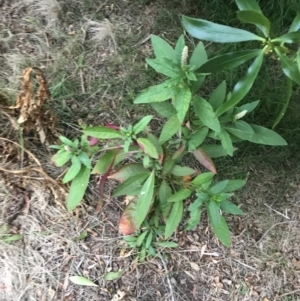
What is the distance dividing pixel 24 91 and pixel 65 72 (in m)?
0.38

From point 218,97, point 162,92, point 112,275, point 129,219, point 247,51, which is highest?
point 247,51

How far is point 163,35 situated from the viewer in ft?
6.65

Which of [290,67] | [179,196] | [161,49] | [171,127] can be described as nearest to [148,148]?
[171,127]

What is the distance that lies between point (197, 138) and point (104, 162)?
0.99 ft

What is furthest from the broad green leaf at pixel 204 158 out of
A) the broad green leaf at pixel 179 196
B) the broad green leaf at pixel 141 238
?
the broad green leaf at pixel 141 238

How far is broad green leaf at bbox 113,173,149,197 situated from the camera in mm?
1555

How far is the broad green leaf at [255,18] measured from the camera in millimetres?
1146

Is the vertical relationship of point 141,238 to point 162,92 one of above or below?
below

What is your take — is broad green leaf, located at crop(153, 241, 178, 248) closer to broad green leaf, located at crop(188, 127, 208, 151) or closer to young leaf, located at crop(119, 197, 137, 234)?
young leaf, located at crop(119, 197, 137, 234)

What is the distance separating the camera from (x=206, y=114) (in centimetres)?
139

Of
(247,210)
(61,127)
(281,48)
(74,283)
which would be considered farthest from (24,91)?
(247,210)

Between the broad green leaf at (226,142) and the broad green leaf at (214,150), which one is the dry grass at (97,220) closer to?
the broad green leaf at (214,150)

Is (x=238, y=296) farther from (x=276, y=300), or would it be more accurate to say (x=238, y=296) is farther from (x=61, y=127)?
(x=61, y=127)

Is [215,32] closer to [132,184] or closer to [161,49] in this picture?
[161,49]
